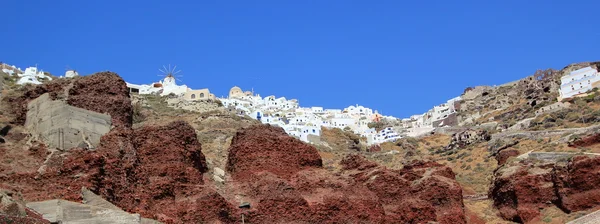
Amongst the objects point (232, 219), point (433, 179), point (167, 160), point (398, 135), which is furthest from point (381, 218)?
point (398, 135)

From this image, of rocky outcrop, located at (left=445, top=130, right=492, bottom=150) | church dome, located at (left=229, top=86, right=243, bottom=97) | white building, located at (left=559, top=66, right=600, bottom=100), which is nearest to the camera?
rocky outcrop, located at (left=445, top=130, right=492, bottom=150)

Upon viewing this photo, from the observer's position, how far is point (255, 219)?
1374 inches

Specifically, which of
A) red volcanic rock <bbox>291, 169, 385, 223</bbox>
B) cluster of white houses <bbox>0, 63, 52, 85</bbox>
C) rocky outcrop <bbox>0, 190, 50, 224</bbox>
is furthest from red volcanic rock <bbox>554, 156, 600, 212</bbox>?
cluster of white houses <bbox>0, 63, 52, 85</bbox>

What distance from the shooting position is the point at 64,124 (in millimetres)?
33031

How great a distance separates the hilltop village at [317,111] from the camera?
85.3 metres

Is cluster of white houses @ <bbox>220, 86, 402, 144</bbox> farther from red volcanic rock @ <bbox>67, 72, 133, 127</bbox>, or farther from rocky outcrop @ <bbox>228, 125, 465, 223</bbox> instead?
red volcanic rock @ <bbox>67, 72, 133, 127</bbox>

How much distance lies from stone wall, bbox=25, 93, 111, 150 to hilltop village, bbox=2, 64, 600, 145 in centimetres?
3206

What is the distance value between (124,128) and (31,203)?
7931mm

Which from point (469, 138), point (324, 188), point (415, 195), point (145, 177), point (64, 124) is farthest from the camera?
point (469, 138)

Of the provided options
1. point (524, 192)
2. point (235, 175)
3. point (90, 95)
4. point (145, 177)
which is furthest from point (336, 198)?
point (90, 95)

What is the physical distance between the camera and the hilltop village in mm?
85312

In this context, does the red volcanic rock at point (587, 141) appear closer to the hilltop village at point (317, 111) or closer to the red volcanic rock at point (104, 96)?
the red volcanic rock at point (104, 96)

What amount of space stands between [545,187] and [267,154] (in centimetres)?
1592

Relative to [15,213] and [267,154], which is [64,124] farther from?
[267,154]
